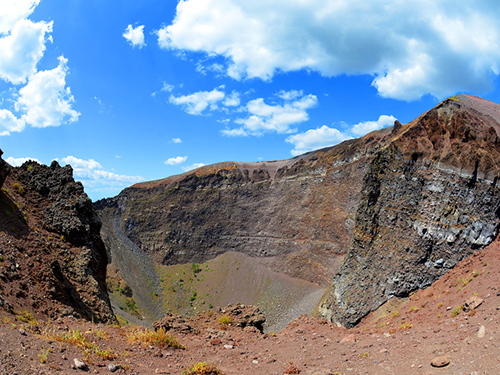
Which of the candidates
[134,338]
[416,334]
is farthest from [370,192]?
[134,338]

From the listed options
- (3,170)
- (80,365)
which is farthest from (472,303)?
(3,170)

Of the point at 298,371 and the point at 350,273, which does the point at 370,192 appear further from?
the point at 298,371

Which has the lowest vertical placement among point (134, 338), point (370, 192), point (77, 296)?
A: point (134, 338)

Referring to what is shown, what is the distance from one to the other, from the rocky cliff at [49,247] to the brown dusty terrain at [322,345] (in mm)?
1358

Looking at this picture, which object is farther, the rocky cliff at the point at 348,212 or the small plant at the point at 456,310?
the rocky cliff at the point at 348,212

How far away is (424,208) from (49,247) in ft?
59.0

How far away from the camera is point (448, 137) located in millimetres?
16469

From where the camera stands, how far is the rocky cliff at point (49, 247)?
888 centimetres

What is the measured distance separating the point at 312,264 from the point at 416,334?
1452 inches

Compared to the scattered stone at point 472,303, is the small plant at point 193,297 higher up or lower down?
lower down

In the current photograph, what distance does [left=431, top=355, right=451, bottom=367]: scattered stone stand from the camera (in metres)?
6.09

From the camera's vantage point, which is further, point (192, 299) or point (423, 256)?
point (192, 299)

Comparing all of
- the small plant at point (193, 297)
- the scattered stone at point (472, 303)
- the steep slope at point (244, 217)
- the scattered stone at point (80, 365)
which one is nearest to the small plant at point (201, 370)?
the scattered stone at point (80, 365)

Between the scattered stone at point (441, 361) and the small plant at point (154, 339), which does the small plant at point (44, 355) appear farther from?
the scattered stone at point (441, 361)
